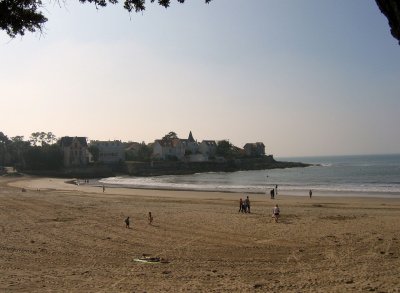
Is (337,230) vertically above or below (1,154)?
below

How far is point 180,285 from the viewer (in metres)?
11.4

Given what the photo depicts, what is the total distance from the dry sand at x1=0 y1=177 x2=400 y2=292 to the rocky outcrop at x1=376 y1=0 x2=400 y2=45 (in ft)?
28.7

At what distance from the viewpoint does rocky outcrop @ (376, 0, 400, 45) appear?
11.1ft

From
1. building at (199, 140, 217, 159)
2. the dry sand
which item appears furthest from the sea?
building at (199, 140, 217, 159)

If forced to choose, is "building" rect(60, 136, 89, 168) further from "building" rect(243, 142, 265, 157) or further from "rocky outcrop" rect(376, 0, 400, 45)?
"rocky outcrop" rect(376, 0, 400, 45)

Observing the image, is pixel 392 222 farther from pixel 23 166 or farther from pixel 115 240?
pixel 23 166

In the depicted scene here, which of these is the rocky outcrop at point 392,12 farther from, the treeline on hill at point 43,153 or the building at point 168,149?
the building at point 168,149

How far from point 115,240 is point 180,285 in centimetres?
727

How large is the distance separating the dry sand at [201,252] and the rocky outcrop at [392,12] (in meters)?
8.74

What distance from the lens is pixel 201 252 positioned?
15617mm

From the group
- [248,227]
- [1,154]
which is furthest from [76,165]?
[248,227]

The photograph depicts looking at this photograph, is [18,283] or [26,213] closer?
[18,283]

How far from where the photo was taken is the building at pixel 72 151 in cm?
9712

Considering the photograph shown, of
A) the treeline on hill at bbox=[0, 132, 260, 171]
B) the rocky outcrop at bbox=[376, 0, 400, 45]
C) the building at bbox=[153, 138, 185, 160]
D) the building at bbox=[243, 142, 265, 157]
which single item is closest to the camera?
the rocky outcrop at bbox=[376, 0, 400, 45]
